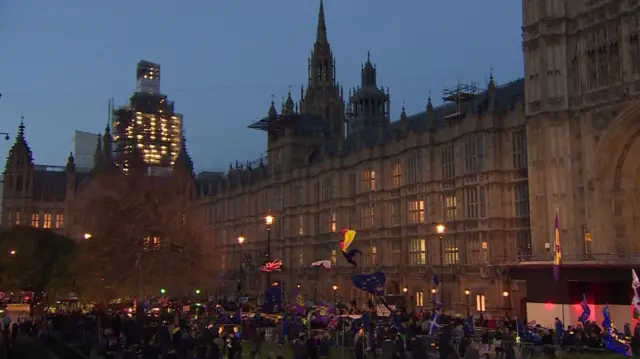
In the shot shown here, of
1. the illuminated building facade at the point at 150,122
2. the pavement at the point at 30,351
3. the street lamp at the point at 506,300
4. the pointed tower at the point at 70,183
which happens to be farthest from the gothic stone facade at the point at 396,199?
the illuminated building facade at the point at 150,122

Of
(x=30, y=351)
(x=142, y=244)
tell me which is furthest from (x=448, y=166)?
(x=30, y=351)

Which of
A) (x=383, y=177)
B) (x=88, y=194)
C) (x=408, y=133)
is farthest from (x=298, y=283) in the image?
(x=88, y=194)

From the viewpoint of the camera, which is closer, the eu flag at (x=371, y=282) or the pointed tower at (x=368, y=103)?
the eu flag at (x=371, y=282)

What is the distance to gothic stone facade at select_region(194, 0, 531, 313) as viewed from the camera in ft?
175

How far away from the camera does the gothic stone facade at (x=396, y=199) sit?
53.2 m

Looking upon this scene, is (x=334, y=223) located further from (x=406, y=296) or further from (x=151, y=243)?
(x=151, y=243)

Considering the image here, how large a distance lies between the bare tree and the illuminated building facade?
9782 cm

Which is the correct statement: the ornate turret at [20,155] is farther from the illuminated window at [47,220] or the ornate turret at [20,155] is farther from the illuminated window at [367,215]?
the illuminated window at [367,215]

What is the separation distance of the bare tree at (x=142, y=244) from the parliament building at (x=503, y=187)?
5583 millimetres

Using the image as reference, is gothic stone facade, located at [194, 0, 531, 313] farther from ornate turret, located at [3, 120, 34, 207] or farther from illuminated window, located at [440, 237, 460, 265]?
ornate turret, located at [3, 120, 34, 207]

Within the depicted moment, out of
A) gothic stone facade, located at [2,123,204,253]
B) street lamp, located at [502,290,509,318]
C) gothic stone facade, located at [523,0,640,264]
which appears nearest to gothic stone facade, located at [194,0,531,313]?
street lamp, located at [502,290,509,318]

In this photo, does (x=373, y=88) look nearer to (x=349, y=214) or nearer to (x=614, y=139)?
(x=349, y=214)

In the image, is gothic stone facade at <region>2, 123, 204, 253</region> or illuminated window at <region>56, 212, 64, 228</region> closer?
gothic stone facade at <region>2, 123, 204, 253</region>

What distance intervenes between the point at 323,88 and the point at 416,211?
64.2 metres
